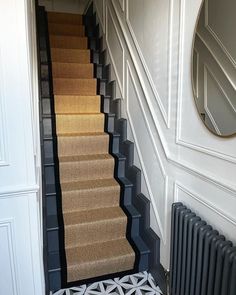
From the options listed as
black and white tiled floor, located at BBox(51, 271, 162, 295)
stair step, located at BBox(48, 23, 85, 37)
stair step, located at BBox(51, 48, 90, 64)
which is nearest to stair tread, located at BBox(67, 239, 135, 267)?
black and white tiled floor, located at BBox(51, 271, 162, 295)

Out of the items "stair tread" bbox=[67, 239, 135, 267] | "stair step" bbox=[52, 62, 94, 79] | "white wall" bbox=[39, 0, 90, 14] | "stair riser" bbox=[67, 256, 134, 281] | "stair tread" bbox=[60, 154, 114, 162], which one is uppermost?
"white wall" bbox=[39, 0, 90, 14]

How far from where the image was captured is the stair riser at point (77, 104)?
115 inches

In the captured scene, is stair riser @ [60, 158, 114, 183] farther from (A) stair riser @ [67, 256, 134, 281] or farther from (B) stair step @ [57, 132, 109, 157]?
(A) stair riser @ [67, 256, 134, 281]

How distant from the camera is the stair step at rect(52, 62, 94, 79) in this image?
3270 mm

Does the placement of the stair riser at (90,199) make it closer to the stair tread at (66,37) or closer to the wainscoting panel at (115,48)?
the wainscoting panel at (115,48)

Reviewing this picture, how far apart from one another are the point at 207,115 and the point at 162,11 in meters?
0.87

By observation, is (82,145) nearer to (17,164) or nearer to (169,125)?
(169,125)

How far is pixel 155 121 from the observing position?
6.25ft

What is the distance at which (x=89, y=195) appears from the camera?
7.57 feet

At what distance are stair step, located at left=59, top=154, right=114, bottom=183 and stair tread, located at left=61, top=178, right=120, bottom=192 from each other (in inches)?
2.1

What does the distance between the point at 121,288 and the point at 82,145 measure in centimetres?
135

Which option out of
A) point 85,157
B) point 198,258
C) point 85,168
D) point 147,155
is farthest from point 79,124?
point 198,258

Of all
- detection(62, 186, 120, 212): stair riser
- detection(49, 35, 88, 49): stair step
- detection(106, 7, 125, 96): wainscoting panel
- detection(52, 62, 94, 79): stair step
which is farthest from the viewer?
detection(49, 35, 88, 49): stair step

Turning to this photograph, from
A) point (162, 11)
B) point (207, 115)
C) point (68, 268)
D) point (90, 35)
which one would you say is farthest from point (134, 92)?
point (90, 35)
